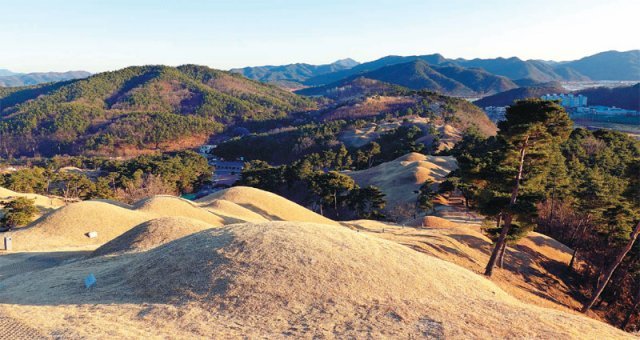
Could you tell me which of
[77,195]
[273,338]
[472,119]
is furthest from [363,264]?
[472,119]

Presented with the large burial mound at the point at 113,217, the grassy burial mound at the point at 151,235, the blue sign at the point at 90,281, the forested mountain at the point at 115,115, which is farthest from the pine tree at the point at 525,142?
the forested mountain at the point at 115,115

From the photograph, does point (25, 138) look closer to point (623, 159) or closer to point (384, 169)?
point (384, 169)

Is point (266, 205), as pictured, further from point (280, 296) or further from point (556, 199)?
point (556, 199)

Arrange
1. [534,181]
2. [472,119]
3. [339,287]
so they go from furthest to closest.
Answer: [472,119], [534,181], [339,287]

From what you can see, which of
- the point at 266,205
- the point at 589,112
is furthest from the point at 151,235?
the point at 589,112

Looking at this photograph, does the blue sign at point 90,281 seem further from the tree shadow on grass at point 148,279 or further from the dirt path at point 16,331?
the dirt path at point 16,331
